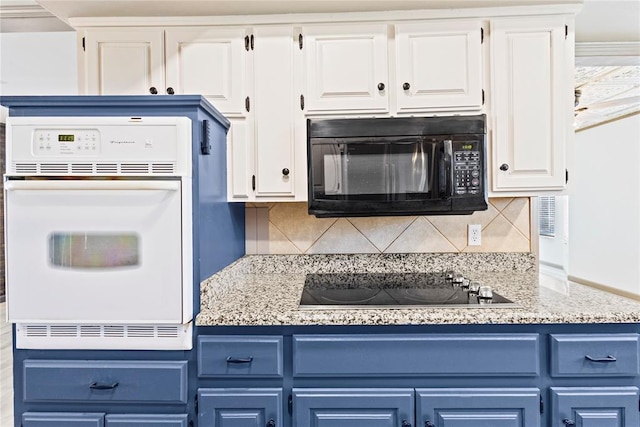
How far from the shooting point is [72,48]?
2531 millimetres

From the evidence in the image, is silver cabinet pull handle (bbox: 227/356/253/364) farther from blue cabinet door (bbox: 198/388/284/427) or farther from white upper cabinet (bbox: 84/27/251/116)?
white upper cabinet (bbox: 84/27/251/116)

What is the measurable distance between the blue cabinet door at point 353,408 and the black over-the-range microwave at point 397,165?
0.73 metres

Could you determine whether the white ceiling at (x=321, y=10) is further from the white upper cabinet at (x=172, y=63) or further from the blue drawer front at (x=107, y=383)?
the blue drawer front at (x=107, y=383)

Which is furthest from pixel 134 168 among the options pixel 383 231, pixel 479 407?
pixel 479 407

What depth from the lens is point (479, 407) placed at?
1374 mm

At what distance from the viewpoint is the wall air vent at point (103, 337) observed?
1379mm

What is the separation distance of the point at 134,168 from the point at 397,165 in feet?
3.40

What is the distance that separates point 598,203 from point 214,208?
6.07 m

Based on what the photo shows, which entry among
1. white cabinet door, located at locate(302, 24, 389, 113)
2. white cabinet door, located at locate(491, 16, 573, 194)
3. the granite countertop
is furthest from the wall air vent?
white cabinet door, located at locate(491, 16, 573, 194)

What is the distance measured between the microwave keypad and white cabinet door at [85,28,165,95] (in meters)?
1.38

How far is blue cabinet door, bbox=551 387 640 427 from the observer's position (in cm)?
136

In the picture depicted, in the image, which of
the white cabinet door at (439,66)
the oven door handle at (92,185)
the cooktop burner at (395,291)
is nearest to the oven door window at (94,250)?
the oven door handle at (92,185)

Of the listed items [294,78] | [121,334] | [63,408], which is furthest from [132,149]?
[63,408]

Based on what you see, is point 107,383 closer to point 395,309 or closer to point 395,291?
point 395,309
